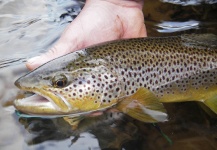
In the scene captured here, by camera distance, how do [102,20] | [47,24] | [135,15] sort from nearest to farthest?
[102,20] → [135,15] → [47,24]

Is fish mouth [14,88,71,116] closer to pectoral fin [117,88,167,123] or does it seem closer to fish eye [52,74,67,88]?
fish eye [52,74,67,88]

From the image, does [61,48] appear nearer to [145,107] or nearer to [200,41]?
[145,107]

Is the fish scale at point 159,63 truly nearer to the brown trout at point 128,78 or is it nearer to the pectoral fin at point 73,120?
the brown trout at point 128,78

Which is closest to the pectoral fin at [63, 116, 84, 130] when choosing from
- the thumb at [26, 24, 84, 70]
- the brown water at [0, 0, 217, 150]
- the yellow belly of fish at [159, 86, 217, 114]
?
the brown water at [0, 0, 217, 150]

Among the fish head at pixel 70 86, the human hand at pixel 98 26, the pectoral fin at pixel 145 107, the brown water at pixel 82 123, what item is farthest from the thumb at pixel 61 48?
the pectoral fin at pixel 145 107

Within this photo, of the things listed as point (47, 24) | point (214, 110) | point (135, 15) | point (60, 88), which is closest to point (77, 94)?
point (60, 88)

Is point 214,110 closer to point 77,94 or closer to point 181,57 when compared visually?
point 181,57
